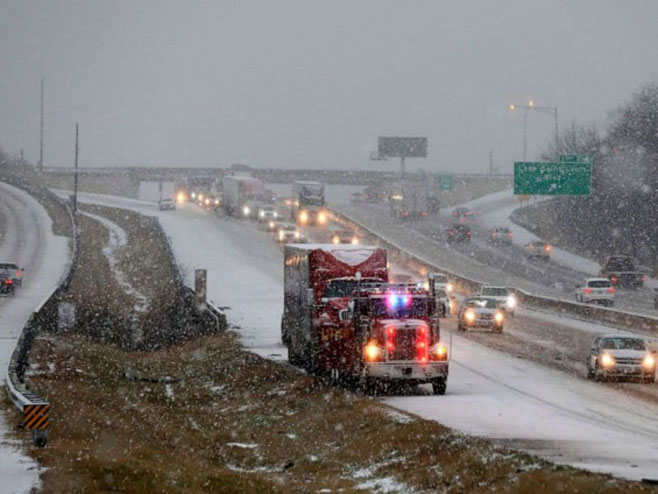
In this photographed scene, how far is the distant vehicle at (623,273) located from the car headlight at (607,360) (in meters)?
49.8

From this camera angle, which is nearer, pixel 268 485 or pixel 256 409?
pixel 268 485

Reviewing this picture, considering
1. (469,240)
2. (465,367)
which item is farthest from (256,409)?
(469,240)

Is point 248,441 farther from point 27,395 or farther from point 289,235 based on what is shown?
point 289,235

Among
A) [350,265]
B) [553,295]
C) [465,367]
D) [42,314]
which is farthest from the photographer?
[553,295]

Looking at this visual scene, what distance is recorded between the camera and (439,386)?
3206 cm

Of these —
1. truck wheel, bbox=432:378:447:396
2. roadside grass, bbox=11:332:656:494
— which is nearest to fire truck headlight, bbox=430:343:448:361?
truck wheel, bbox=432:378:447:396

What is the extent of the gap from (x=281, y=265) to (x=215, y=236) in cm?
2008

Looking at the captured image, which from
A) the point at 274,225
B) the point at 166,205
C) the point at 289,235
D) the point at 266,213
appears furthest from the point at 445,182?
the point at 289,235

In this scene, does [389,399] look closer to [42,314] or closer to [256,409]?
[256,409]

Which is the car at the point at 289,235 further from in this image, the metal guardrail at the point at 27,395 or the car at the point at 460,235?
the metal guardrail at the point at 27,395

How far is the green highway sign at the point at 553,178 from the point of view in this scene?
73625mm

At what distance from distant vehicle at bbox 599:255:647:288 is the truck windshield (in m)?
56.0

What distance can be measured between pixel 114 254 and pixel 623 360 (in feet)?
230

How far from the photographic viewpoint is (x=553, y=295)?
80.1 m
